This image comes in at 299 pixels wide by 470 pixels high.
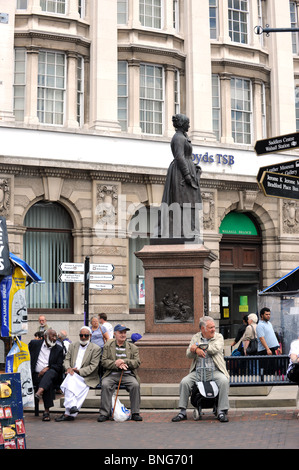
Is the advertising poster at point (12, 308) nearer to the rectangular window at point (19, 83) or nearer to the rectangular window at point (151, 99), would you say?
the rectangular window at point (19, 83)

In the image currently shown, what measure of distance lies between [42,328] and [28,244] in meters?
8.06

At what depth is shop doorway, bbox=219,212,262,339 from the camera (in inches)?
1204

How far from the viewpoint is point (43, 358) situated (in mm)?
14109

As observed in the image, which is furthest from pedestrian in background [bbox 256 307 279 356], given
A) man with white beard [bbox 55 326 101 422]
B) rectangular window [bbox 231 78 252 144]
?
rectangular window [bbox 231 78 252 144]

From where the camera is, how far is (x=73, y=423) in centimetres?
1251

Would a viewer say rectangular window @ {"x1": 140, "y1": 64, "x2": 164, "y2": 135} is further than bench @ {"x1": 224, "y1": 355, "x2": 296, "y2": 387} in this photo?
Yes

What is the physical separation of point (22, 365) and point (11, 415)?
14.3 feet

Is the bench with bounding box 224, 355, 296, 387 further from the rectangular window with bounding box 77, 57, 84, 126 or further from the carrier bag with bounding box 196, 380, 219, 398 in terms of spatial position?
the rectangular window with bounding box 77, 57, 84, 126

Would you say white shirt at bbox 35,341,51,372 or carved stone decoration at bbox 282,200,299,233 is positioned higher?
carved stone decoration at bbox 282,200,299,233

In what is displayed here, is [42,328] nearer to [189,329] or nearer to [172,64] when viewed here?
[189,329]

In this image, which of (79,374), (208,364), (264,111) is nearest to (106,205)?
(264,111)

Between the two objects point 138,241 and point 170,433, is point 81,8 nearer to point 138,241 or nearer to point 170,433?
point 138,241

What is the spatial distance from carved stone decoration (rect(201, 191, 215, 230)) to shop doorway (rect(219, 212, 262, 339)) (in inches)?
40.5

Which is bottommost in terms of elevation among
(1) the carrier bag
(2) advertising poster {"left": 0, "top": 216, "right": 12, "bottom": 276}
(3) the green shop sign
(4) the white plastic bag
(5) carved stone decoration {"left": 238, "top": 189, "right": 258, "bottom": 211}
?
(4) the white plastic bag
